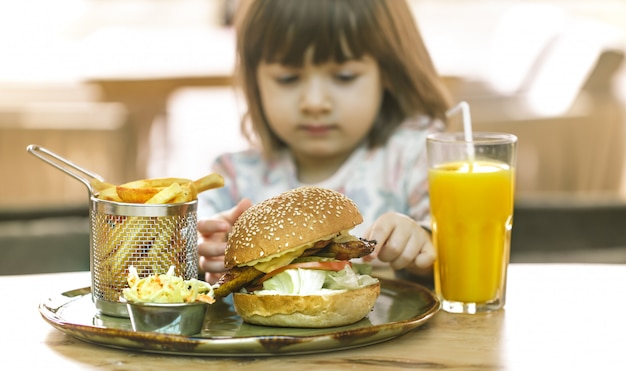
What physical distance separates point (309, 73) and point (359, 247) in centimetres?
73

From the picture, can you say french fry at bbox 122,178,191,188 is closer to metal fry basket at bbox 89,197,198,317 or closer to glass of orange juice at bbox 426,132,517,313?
metal fry basket at bbox 89,197,198,317

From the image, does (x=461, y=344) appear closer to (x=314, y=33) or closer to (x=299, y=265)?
(x=299, y=265)

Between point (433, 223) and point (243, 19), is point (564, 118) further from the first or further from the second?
point (433, 223)

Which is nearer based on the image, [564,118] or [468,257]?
[468,257]

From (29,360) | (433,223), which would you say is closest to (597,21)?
(433,223)

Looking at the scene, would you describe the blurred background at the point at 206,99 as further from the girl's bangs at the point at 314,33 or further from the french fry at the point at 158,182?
the french fry at the point at 158,182

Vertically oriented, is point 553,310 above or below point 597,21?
below

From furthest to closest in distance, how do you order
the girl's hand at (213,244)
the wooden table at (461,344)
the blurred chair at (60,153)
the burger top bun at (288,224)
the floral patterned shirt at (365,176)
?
the blurred chair at (60,153), the floral patterned shirt at (365,176), the girl's hand at (213,244), the burger top bun at (288,224), the wooden table at (461,344)

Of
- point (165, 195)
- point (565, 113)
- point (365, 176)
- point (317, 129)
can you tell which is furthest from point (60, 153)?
point (165, 195)

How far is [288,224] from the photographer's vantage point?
1306 millimetres

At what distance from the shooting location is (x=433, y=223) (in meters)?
1.53

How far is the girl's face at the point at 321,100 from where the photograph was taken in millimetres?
2000

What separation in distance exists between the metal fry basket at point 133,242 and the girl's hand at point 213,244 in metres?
0.28

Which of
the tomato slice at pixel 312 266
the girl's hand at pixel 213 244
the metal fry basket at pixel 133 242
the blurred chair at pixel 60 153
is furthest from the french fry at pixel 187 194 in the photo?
the blurred chair at pixel 60 153
